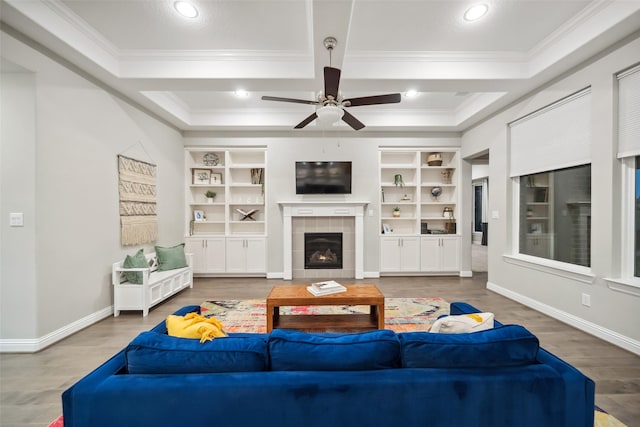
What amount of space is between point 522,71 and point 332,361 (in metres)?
3.86

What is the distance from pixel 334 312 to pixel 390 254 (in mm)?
2238

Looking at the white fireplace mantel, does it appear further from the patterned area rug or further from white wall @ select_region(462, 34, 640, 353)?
white wall @ select_region(462, 34, 640, 353)

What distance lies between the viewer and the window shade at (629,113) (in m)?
2.43

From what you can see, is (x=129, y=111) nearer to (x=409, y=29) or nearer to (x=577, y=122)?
(x=409, y=29)

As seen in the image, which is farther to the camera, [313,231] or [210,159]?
[210,159]

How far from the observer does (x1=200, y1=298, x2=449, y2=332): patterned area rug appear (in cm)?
302

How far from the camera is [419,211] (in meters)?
5.31

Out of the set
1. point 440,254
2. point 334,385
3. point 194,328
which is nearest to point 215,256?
point 194,328

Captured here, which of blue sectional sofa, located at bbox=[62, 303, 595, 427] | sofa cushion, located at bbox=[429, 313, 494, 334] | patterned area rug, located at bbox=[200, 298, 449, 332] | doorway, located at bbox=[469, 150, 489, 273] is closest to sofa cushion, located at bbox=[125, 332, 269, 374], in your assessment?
blue sectional sofa, located at bbox=[62, 303, 595, 427]

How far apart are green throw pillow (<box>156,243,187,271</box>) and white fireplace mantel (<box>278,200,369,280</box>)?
1746 mm

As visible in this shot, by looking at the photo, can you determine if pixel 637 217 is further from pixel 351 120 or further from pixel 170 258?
pixel 170 258

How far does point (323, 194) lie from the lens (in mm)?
5230

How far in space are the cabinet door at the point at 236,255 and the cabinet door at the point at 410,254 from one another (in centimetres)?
304

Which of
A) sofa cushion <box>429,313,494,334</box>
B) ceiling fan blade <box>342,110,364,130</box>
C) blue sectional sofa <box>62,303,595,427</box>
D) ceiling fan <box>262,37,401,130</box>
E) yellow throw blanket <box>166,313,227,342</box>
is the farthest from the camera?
ceiling fan blade <box>342,110,364,130</box>
